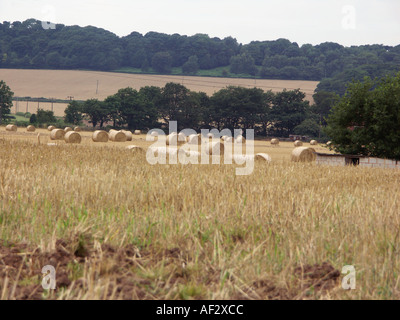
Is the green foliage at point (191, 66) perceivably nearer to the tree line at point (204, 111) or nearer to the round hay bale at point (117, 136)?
the tree line at point (204, 111)

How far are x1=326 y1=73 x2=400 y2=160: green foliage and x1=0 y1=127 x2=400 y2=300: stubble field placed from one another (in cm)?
2012

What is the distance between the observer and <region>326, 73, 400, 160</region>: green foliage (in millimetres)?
28734

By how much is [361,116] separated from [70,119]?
73102 millimetres

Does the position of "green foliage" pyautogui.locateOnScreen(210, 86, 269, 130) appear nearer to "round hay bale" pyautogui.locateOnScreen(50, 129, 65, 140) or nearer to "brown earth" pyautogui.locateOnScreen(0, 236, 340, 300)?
"round hay bale" pyautogui.locateOnScreen(50, 129, 65, 140)

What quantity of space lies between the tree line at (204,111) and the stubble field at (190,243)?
287ft

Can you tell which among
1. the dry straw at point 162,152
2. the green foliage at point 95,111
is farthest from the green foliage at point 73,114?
the dry straw at point 162,152

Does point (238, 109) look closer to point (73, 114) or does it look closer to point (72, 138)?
point (73, 114)

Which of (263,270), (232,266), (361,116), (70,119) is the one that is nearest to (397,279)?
(263,270)

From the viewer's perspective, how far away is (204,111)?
107m

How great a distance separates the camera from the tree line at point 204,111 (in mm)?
98963

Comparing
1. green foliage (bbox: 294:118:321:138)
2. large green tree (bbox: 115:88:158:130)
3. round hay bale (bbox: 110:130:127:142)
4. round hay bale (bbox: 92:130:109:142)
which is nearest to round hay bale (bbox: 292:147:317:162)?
round hay bale (bbox: 92:130:109:142)

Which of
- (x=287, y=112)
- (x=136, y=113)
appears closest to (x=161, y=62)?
(x=136, y=113)

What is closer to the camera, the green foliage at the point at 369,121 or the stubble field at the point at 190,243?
the stubble field at the point at 190,243

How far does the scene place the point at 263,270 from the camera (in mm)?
5094
